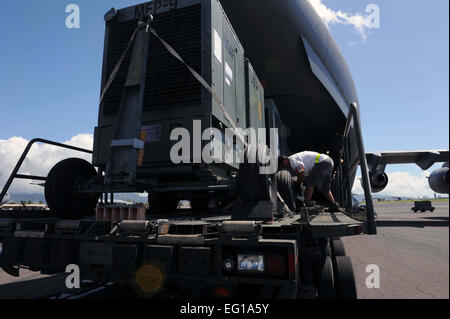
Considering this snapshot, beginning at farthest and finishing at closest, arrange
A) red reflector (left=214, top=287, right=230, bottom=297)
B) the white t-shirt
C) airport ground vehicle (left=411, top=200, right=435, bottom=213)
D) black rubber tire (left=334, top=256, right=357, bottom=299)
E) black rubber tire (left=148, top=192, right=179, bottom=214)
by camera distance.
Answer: airport ground vehicle (left=411, top=200, right=435, bottom=213) → black rubber tire (left=148, top=192, right=179, bottom=214) → the white t-shirt → black rubber tire (left=334, top=256, right=357, bottom=299) → red reflector (left=214, top=287, right=230, bottom=297)

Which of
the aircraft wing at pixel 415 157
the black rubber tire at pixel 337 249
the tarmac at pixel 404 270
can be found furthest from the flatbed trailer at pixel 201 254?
the aircraft wing at pixel 415 157

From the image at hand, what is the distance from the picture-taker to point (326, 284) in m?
2.59

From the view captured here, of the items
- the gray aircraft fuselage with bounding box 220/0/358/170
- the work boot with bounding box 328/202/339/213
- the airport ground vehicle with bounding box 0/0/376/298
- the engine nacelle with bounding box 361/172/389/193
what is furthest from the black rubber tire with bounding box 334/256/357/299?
the engine nacelle with bounding box 361/172/389/193

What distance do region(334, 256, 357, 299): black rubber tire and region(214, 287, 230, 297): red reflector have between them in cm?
111

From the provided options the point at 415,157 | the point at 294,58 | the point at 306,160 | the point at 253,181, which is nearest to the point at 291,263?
the point at 253,181

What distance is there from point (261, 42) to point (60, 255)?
8626mm

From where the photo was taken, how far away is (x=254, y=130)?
5.71 m

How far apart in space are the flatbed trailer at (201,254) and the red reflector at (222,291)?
0.4 inches

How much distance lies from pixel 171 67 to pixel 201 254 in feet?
8.83

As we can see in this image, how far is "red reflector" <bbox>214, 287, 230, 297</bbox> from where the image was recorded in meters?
2.21

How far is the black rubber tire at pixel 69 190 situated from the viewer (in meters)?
3.55

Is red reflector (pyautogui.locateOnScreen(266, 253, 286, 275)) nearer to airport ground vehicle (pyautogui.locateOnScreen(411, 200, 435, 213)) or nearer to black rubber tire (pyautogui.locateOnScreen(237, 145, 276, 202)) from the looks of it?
black rubber tire (pyautogui.locateOnScreen(237, 145, 276, 202))
